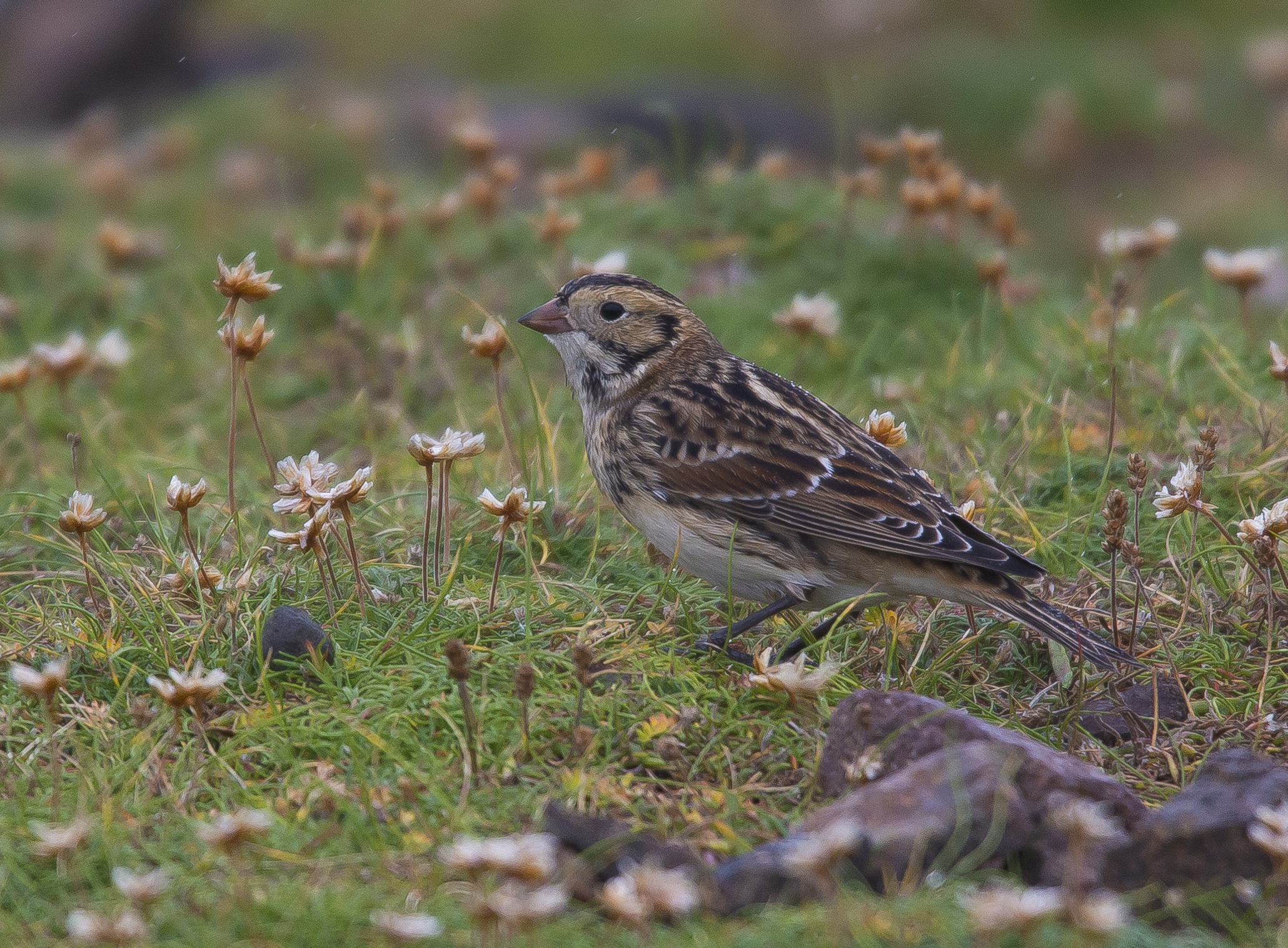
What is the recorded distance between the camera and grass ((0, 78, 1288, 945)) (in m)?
3.87

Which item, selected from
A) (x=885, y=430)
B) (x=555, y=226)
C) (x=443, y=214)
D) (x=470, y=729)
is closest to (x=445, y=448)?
(x=470, y=729)

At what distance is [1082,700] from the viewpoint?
4.69m

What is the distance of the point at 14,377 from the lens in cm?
614

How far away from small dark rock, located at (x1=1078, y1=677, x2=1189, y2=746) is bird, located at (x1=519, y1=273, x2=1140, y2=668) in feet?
0.40

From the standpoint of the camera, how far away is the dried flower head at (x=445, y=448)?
470cm

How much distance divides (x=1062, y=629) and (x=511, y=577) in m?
1.80

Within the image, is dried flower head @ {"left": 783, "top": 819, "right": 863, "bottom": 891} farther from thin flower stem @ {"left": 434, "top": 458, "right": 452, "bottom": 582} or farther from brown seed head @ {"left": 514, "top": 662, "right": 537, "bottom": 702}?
thin flower stem @ {"left": 434, "top": 458, "right": 452, "bottom": 582}

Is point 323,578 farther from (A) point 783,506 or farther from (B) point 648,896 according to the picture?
(B) point 648,896

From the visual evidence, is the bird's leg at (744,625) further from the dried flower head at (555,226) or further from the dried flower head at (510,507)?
the dried flower head at (555,226)

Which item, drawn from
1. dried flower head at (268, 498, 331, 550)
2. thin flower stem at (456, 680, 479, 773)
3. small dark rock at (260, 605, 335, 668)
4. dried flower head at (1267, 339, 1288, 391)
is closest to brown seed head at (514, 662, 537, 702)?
thin flower stem at (456, 680, 479, 773)

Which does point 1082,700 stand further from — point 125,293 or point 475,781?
point 125,293

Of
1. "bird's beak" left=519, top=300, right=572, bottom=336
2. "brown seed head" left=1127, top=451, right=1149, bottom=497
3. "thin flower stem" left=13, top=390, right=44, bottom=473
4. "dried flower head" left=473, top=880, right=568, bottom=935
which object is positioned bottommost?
"thin flower stem" left=13, top=390, right=44, bottom=473

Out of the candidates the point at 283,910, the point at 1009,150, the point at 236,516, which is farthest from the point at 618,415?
the point at 1009,150

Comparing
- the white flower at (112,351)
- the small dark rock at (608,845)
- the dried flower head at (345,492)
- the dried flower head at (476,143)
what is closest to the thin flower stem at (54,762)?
the dried flower head at (345,492)
